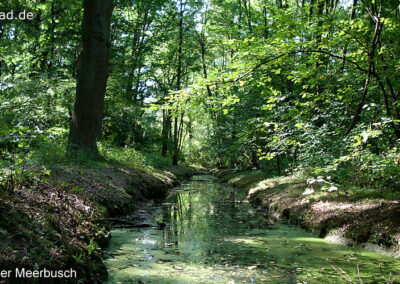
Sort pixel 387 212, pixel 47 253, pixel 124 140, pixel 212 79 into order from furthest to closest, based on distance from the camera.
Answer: pixel 124 140 < pixel 387 212 < pixel 212 79 < pixel 47 253

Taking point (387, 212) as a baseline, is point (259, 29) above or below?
above

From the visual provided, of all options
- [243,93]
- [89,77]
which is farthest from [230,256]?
[243,93]

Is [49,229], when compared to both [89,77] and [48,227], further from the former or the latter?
[89,77]

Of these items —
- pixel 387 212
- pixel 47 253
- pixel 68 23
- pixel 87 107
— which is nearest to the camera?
pixel 47 253

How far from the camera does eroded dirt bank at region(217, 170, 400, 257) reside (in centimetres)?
481

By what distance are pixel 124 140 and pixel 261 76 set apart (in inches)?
534

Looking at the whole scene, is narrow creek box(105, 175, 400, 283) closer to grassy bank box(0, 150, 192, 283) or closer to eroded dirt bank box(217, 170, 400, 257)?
eroded dirt bank box(217, 170, 400, 257)

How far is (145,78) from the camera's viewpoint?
21109 mm

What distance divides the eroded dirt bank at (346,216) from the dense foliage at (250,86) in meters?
0.70

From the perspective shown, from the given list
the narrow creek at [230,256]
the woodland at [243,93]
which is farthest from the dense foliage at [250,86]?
the narrow creek at [230,256]

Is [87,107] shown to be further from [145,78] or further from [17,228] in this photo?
[145,78]

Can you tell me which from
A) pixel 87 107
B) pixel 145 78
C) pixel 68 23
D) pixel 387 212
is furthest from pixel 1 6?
pixel 387 212

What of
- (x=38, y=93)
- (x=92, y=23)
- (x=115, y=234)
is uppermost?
(x=92, y=23)

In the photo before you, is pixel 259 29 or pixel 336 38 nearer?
pixel 336 38
